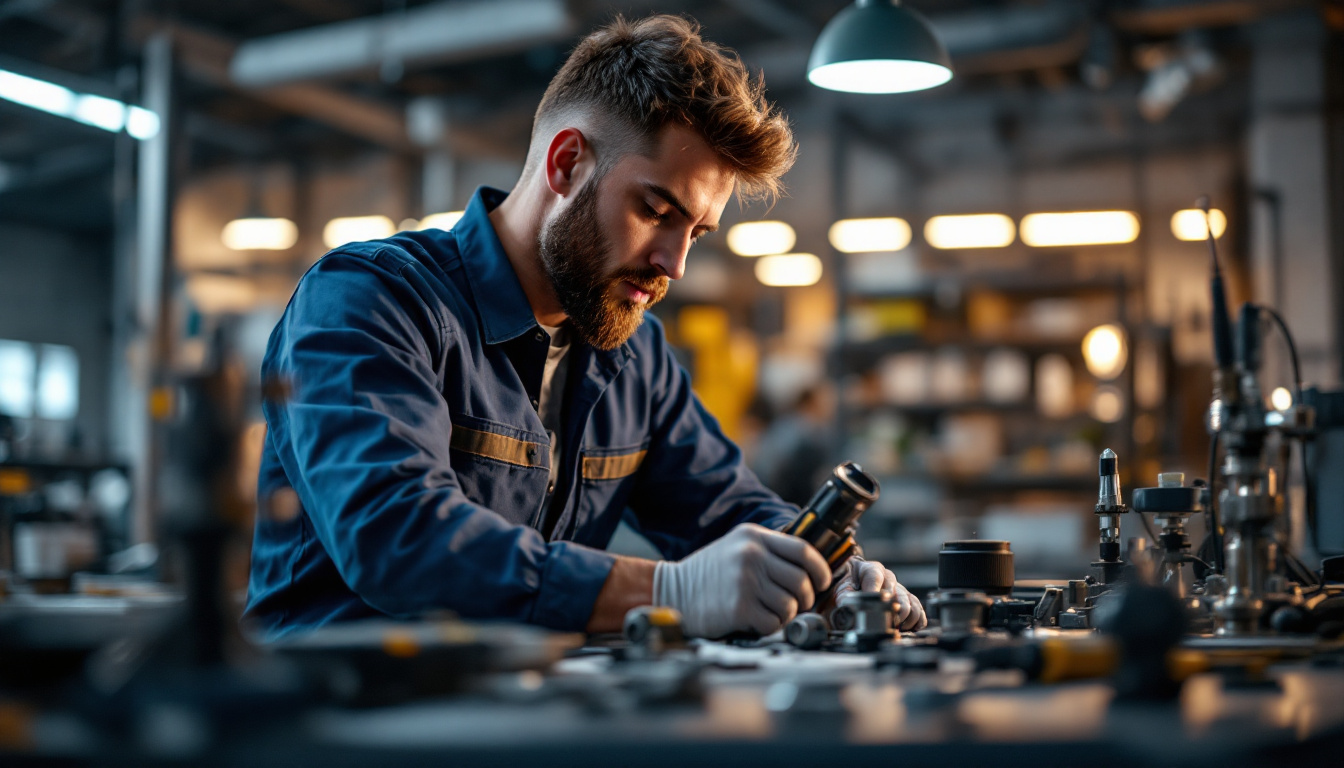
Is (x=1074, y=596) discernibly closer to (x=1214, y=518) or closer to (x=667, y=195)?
(x=1214, y=518)

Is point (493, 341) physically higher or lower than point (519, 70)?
lower

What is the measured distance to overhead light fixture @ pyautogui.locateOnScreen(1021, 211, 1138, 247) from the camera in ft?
23.4

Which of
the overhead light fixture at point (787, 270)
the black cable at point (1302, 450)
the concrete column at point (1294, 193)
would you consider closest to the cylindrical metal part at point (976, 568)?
the black cable at point (1302, 450)

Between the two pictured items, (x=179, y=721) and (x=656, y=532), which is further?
(x=656, y=532)

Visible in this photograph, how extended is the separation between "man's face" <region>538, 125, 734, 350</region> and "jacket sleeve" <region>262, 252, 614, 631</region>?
388 mm

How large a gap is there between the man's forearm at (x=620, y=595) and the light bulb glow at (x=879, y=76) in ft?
5.94

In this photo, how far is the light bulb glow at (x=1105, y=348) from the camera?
252 inches

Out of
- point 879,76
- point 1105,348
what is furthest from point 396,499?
point 1105,348

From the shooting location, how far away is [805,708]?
0.69 m

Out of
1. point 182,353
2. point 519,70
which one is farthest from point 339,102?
point 182,353

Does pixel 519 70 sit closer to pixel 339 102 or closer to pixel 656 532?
pixel 339 102

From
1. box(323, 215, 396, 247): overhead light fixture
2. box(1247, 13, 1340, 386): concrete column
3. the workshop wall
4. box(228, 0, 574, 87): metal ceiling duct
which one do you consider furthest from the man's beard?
the workshop wall

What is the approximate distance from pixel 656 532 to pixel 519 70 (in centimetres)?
653

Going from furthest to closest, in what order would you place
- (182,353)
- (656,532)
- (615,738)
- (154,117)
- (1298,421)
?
(154,117) → (656,532) → (1298,421) → (182,353) → (615,738)
